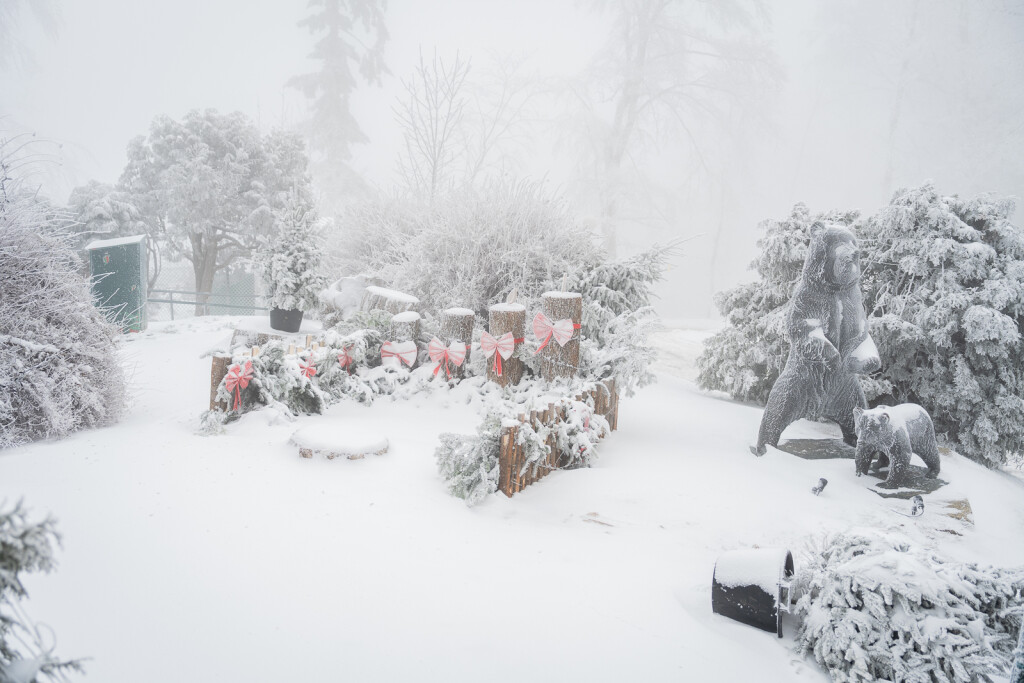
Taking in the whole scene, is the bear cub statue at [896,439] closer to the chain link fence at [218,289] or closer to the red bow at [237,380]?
the red bow at [237,380]

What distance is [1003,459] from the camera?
5125mm

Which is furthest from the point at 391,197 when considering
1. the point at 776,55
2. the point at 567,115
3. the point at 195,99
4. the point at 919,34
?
the point at 195,99

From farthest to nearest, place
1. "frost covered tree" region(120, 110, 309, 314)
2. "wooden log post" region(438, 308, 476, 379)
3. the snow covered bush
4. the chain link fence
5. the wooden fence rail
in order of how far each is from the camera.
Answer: the chain link fence → "frost covered tree" region(120, 110, 309, 314) → the snow covered bush → "wooden log post" region(438, 308, 476, 379) → the wooden fence rail

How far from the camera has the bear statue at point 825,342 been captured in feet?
12.3

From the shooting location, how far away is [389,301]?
577 cm

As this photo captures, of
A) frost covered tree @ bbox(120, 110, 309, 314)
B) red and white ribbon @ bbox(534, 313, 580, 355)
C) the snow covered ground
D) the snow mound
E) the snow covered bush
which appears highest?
frost covered tree @ bbox(120, 110, 309, 314)

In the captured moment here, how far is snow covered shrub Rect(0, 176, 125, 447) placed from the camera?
3.32m

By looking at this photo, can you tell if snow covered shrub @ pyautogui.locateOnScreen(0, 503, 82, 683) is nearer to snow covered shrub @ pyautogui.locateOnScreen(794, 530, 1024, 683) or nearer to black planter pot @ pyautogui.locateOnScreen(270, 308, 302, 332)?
snow covered shrub @ pyautogui.locateOnScreen(794, 530, 1024, 683)

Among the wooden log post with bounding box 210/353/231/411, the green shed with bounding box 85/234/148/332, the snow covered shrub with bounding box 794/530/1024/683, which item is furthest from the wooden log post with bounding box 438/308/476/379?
the green shed with bounding box 85/234/148/332

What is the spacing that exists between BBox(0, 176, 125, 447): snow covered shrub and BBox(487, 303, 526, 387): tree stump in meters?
2.98

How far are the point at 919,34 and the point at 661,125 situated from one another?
279 inches

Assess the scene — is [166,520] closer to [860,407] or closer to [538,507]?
[538,507]

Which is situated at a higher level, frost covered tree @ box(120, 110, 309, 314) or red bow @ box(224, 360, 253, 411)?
frost covered tree @ box(120, 110, 309, 314)

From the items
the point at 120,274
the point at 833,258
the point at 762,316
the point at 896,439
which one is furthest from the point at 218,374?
the point at 762,316
